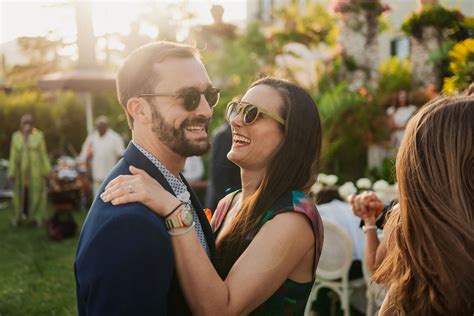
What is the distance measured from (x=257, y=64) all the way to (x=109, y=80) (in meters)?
6.28

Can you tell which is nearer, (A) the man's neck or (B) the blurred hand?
(A) the man's neck

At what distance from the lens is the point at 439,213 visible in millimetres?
1699

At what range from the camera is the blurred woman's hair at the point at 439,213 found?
65.3 inches

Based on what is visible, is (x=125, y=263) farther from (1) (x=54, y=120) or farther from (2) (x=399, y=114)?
(1) (x=54, y=120)

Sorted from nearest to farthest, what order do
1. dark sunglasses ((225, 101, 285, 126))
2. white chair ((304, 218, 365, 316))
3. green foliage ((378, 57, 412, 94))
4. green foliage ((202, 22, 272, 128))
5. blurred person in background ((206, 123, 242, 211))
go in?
dark sunglasses ((225, 101, 285, 126)) → white chair ((304, 218, 365, 316)) → blurred person in background ((206, 123, 242, 211)) → green foliage ((378, 57, 412, 94)) → green foliage ((202, 22, 272, 128))

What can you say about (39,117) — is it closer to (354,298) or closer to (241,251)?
(354,298)

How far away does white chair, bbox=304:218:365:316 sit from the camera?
4.97m

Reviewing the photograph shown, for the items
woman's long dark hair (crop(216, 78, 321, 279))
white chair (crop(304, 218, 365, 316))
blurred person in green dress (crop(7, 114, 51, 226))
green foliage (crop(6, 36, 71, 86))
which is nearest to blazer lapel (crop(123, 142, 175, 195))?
woman's long dark hair (crop(216, 78, 321, 279))

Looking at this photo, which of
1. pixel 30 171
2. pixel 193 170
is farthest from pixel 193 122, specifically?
pixel 30 171

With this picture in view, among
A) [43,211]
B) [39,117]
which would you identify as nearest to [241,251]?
[43,211]

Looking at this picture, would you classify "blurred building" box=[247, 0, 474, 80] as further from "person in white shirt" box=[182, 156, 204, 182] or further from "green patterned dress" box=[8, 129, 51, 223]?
"green patterned dress" box=[8, 129, 51, 223]

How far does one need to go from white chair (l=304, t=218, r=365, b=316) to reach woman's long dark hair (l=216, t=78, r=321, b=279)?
282 centimetres

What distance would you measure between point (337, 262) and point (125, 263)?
3.79 metres

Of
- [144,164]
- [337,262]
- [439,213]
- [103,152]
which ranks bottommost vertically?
[103,152]
